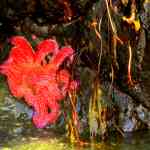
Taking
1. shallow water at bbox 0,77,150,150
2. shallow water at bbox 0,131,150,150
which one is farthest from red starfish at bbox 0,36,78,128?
shallow water at bbox 0,131,150,150

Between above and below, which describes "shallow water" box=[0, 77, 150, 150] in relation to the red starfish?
below

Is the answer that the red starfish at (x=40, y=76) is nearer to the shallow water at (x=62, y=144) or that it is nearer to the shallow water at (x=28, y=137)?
the shallow water at (x=28, y=137)

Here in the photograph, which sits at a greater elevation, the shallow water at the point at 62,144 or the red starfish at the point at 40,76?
the red starfish at the point at 40,76

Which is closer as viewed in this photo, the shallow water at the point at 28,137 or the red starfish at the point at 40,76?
the shallow water at the point at 28,137

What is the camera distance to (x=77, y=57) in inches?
146

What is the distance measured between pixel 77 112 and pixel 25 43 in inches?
21.9

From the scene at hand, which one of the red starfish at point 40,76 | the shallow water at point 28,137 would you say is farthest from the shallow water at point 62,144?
the red starfish at point 40,76

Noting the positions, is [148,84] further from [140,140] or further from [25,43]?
[25,43]

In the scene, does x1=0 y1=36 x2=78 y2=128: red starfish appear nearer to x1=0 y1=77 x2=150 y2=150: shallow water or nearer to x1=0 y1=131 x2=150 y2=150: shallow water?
x1=0 y1=77 x2=150 y2=150: shallow water

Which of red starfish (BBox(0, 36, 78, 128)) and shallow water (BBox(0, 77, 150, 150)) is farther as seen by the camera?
red starfish (BBox(0, 36, 78, 128))

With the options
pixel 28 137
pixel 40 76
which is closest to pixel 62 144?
pixel 28 137

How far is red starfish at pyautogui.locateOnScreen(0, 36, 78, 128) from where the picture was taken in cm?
364

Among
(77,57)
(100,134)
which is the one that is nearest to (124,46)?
(77,57)

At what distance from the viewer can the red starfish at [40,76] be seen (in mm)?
3641
